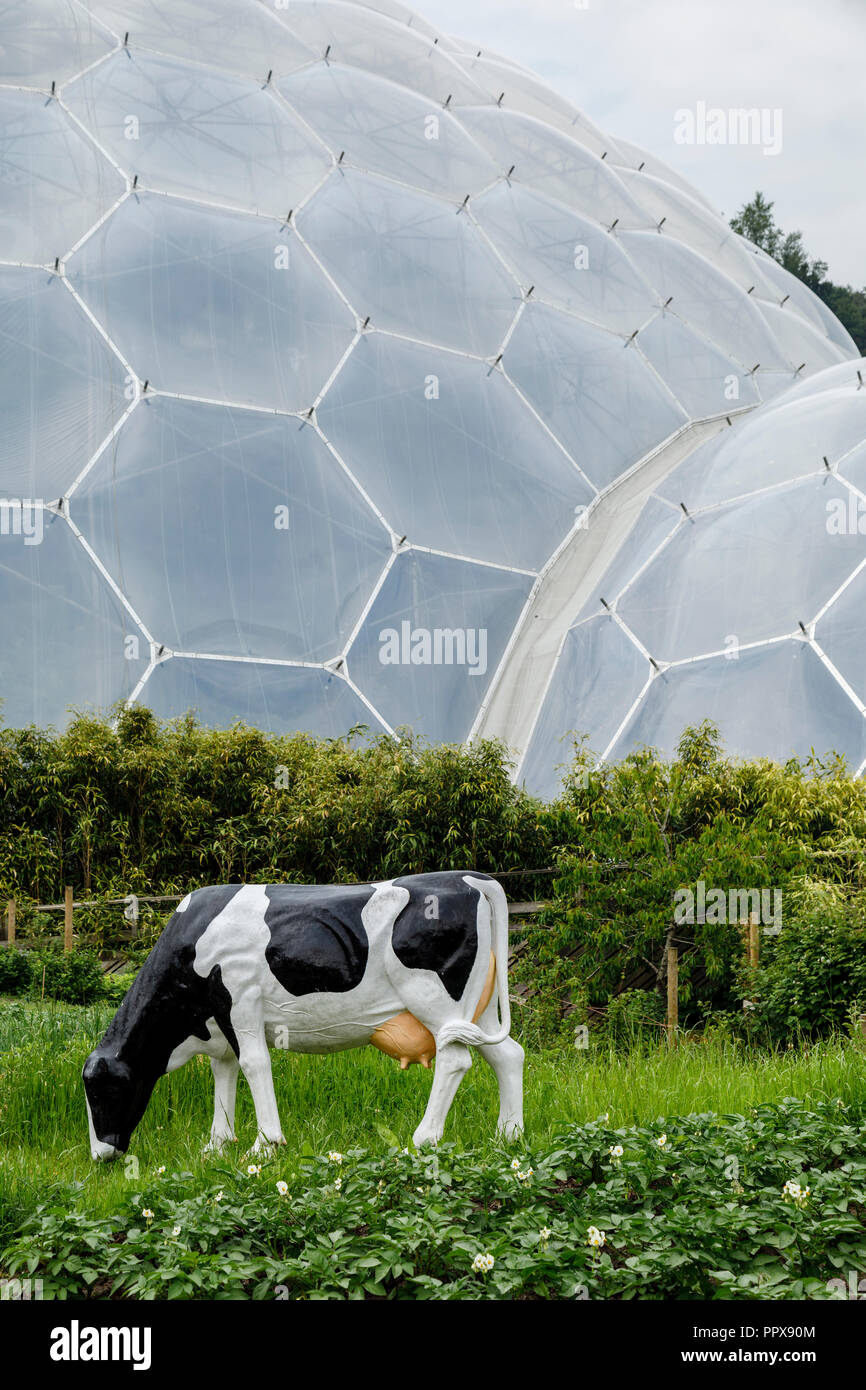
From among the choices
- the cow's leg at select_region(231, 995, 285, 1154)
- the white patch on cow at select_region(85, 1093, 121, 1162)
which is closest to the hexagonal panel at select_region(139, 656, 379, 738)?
the white patch on cow at select_region(85, 1093, 121, 1162)

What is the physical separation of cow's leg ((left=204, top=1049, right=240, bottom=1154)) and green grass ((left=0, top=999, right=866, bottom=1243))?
0.38 feet

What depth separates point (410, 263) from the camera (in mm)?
17781

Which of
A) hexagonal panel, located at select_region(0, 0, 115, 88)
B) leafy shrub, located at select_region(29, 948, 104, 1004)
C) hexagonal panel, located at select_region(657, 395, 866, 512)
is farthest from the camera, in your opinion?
hexagonal panel, located at select_region(0, 0, 115, 88)

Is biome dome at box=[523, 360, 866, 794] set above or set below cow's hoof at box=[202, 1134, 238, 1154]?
above

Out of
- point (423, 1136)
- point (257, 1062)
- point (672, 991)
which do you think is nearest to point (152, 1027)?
point (257, 1062)

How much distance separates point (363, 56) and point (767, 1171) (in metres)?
21.2

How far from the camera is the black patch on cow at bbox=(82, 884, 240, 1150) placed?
5.93 m

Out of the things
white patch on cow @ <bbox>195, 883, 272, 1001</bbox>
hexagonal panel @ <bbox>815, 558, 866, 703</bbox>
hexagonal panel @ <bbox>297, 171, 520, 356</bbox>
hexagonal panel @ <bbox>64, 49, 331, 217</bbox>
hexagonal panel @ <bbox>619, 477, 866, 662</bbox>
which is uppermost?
hexagonal panel @ <bbox>64, 49, 331, 217</bbox>

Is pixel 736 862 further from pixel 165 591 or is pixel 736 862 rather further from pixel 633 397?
pixel 633 397

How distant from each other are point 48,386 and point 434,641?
5558 millimetres

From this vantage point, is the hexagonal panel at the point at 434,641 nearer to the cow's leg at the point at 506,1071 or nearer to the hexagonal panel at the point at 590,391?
the hexagonal panel at the point at 590,391

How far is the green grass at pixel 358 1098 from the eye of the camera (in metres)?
6.13

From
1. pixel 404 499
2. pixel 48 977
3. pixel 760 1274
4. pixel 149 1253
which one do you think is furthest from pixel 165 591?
pixel 760 1274

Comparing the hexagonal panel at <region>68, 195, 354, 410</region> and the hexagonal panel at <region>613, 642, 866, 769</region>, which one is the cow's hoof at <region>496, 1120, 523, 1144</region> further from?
the hexagonal panel at <region>68, 195, 354, 410</region>
